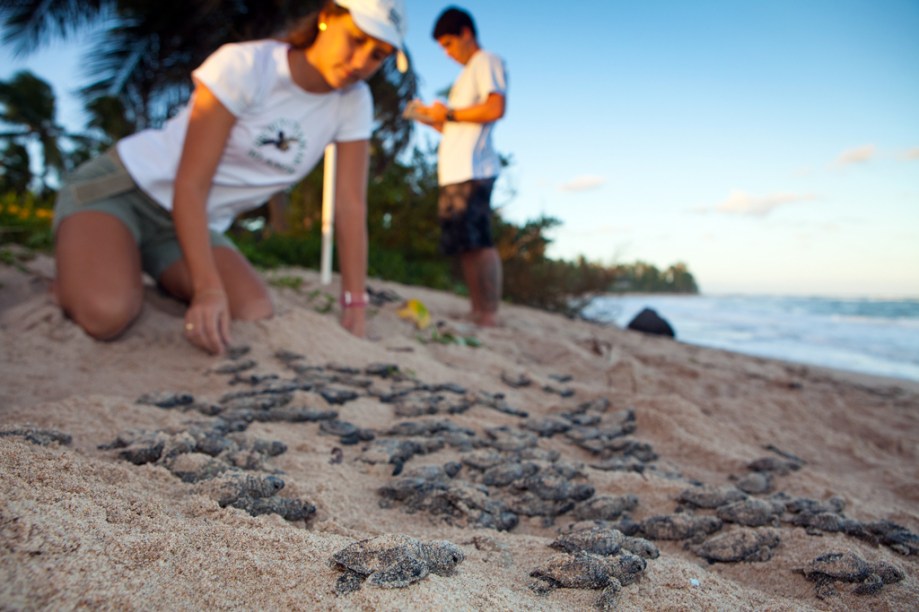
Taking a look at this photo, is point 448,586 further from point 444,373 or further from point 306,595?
point 444,373

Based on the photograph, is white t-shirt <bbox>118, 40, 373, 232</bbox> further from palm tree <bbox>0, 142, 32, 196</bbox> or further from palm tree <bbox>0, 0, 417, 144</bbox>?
palm tree <bbox>0, 142, 32, 196</bbox>

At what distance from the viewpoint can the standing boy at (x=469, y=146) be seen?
4.13m

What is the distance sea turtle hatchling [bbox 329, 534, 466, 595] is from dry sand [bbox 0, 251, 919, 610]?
17mm

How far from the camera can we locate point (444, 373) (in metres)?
2.89

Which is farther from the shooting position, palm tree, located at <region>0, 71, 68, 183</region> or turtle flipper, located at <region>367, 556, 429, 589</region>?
palm tree, located at <region>0, 71, 68, 183</region>

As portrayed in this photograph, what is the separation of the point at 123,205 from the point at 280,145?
82 cm

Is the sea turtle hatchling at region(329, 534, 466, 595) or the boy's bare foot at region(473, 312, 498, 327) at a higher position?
the boy's bare foot at region(473, 312, 498, 327)

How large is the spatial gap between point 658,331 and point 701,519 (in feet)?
17.1

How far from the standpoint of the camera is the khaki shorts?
2.96 meters

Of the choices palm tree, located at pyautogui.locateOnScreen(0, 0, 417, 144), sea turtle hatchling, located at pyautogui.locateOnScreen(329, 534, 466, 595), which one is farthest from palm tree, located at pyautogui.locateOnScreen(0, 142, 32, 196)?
sea turtle hatchling, located at pyautogui.locateOnScreen(329, 534, 466, 595)

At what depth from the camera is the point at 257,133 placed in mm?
3012

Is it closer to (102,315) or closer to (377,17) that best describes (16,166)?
(102,315)

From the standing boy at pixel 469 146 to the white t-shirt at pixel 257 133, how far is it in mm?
1075

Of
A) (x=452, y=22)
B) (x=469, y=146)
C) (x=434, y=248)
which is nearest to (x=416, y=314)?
(x=469, y=146)
